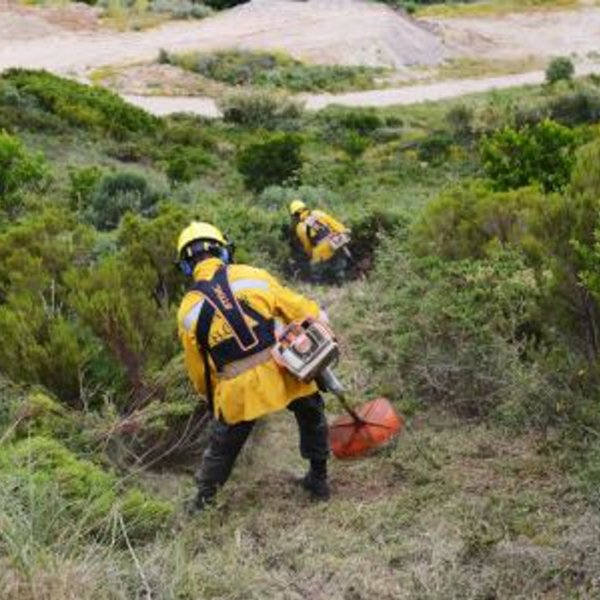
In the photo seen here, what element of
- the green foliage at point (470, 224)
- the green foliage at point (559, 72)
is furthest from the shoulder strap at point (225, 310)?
the green foliage at point (559, 72)

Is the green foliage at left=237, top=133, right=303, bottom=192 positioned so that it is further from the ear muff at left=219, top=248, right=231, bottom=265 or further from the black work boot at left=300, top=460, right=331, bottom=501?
the black work boot at left=300, top=460, right=331, bottom=501

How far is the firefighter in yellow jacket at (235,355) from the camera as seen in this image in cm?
587

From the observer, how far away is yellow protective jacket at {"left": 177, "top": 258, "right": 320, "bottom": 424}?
587 centimetres

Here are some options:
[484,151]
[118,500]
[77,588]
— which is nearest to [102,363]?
[118,500]

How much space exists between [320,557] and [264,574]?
0.34m

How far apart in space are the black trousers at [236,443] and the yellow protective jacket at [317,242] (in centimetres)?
531

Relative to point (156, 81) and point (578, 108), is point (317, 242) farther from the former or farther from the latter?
point (156, 81)

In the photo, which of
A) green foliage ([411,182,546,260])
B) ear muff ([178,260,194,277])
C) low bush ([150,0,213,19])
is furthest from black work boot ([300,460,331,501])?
low bush ([150,0,213,19])

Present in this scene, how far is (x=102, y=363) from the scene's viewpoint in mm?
7086

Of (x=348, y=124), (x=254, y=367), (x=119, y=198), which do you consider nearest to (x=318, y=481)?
(x=254, y=367)

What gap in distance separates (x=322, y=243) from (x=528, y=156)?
291 centimetres

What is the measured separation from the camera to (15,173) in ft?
47.5

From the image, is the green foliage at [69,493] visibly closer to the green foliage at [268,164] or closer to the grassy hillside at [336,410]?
the grassy hillside at [336,410]

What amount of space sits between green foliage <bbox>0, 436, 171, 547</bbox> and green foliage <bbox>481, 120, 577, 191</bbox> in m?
7.46
